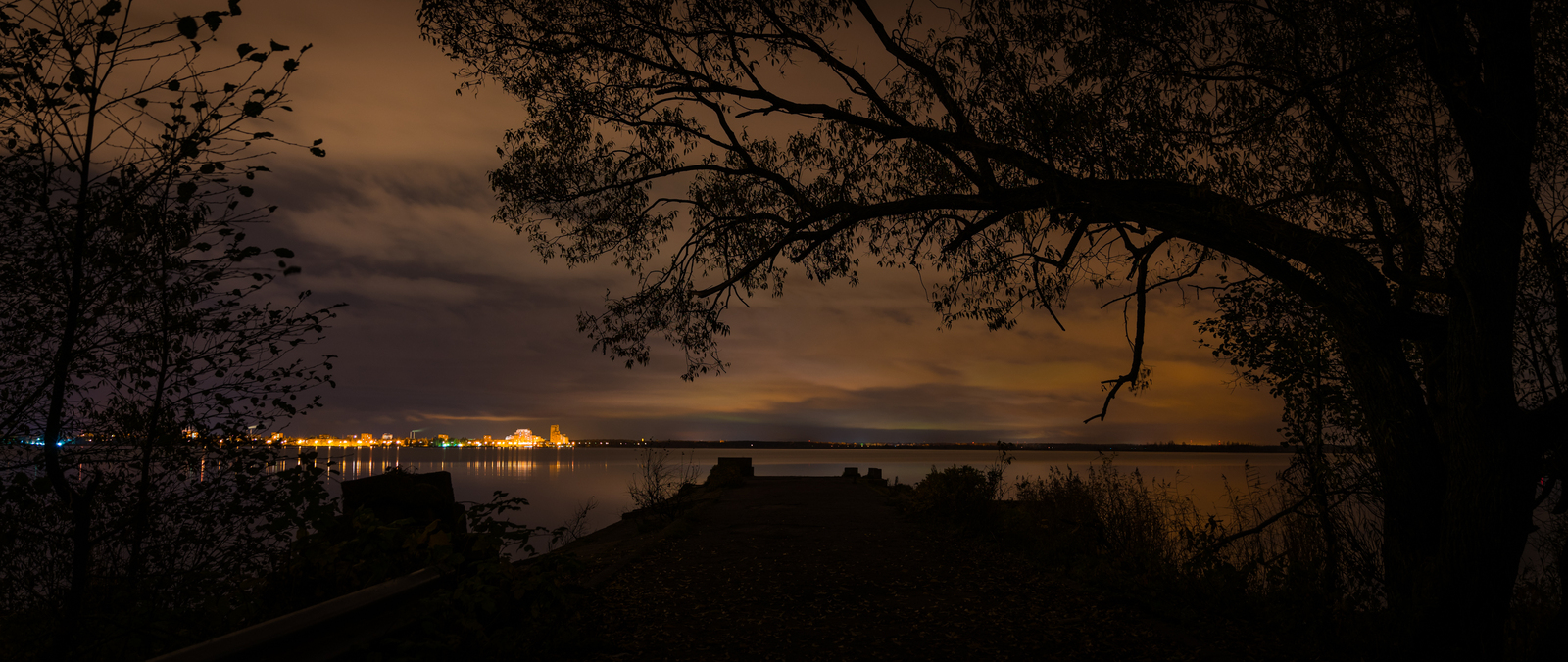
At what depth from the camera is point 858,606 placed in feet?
24.3

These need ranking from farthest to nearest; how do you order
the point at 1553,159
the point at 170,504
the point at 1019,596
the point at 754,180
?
the point at 754,180 → the point at 1019,596 → the point at 1553,159 → the point at 170,504

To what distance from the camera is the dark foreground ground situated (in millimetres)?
5984

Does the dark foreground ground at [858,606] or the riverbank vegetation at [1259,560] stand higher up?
the riverbank vegetation at [1259,560]

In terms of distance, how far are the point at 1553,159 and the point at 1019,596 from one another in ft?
20.3

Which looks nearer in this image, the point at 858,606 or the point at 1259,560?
the point at 1259,560

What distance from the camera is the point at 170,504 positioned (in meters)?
5.48

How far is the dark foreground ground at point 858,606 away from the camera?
19.6 feet

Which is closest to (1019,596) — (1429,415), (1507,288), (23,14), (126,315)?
(1429,415)

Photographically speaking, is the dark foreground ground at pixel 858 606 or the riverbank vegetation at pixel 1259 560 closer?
the dark foreground ground at pixel 858 606

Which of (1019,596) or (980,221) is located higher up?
(980,221)

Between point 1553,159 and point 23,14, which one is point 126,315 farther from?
point 1553,159

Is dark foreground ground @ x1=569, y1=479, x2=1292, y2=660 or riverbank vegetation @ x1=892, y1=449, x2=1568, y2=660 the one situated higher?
riverbank vegetation @ x1=892, y1=449, x2=1568, y2=660

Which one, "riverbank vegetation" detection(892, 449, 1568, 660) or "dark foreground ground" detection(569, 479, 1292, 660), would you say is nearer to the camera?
"dark foreground ground" detection(569, 479, 1292, 660)

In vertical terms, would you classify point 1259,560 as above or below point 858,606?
above
